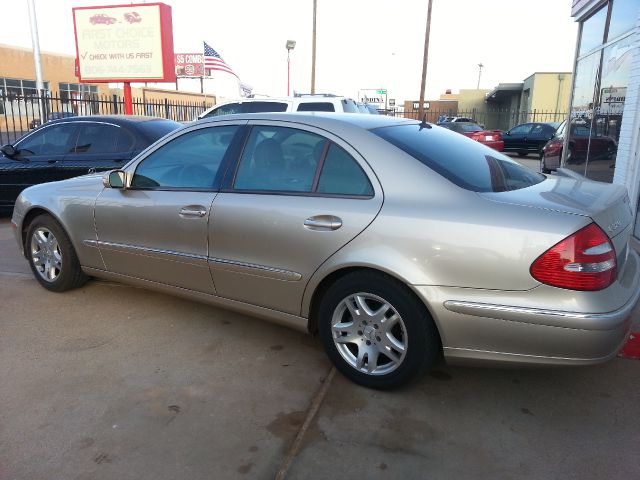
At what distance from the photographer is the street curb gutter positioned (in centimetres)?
242

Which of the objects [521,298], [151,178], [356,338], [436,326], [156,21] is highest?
[156,21]

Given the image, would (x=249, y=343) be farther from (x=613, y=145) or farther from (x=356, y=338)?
(x=613, y=145)

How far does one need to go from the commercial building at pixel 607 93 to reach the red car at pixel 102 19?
12508mm

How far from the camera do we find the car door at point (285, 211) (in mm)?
3004

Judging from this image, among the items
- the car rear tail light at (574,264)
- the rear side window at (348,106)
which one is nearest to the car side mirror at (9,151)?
the rear side window at (348,106)

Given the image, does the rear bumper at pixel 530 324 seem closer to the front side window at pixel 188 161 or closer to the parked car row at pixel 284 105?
the front side window at pixel 188 161

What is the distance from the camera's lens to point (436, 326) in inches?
109

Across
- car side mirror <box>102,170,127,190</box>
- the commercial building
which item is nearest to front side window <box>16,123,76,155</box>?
car side mirror <box>102,170,127,190</box>

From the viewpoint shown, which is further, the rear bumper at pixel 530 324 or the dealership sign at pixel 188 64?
the dealership sign at pixel 188 64

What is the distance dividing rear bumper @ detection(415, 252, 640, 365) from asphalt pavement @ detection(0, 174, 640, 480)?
1.07 ft

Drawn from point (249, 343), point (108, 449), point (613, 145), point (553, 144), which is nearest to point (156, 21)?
point (553, 144)

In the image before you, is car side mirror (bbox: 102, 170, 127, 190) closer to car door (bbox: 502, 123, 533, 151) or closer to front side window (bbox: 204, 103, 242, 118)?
front side window (bbox: 204, 103, 242, 118)

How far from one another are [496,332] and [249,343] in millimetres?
1790

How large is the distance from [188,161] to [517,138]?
741 inches
